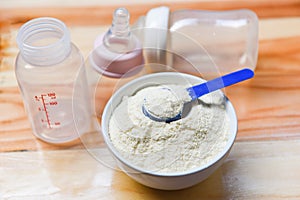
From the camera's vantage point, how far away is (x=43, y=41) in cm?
83

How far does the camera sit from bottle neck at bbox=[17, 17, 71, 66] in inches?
29.7

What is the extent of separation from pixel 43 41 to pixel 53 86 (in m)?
0.09

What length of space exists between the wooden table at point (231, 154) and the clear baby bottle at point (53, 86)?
3 centimetres

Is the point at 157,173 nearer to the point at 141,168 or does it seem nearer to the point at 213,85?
the point at 141,168

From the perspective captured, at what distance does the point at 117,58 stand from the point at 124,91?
0.13 meters

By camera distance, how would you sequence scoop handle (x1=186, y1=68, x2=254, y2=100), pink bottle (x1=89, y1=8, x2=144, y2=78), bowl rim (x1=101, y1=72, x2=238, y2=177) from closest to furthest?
bowl rim (x1=101, y1=72, x2=238, y2=177) < scoop handle (x1=186, y1=68, x2=254, y2=100) < pink bottle (x1=89, y1=8, x2=144, y2=78)

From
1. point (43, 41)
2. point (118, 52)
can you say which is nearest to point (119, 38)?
point (118, 52)

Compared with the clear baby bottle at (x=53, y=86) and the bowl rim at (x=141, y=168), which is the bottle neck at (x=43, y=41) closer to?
the clear baby bottle at (x=53, y=86)

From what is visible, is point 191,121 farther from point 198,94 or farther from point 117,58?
point 117,58

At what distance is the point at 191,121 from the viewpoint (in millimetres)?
743

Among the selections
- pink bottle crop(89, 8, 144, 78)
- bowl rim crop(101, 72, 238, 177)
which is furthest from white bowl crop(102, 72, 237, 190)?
pink bottle crop(89, 8, 144, 78)

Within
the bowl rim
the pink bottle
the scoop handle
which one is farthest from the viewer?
the pink bottle

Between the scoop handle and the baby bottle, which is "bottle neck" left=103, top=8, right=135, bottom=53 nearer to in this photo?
the baby bottle

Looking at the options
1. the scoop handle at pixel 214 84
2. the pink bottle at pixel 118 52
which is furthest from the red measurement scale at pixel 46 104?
the scoop handle at pixel 214 84
